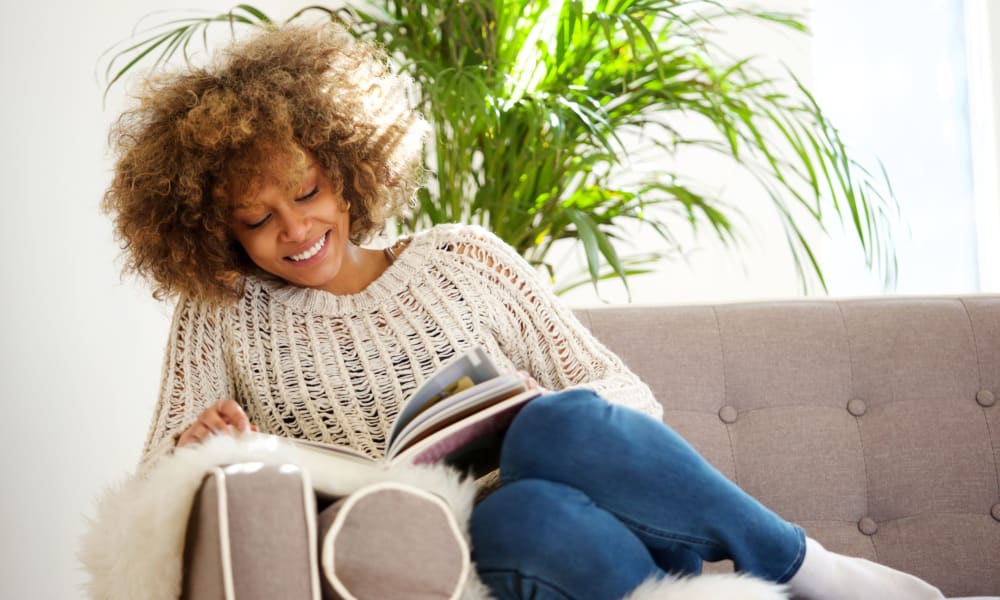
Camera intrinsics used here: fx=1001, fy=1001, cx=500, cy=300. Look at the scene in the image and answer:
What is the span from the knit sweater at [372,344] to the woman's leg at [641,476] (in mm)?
306

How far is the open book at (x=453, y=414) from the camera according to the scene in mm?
1012

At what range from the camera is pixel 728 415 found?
159 cm

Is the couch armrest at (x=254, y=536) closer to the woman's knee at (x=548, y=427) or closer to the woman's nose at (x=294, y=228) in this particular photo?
the woman's knee at (x=548, y=427)

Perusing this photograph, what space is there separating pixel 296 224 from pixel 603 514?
2.04 feet

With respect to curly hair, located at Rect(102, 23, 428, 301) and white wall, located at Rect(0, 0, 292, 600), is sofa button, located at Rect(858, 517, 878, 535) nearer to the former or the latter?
curly hair, located at Rect(102, 23, 428, 301)

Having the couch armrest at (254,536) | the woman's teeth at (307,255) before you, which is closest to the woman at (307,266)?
the woman's teeth at (307,255)

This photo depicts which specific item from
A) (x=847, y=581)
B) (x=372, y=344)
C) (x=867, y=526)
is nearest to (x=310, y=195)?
(x=372, y=344)

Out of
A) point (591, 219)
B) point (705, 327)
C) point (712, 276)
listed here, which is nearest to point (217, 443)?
point (705, 327)

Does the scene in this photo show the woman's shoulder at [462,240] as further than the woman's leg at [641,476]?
Yes

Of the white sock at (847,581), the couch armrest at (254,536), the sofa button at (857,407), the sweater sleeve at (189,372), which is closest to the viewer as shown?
the couch armrest at (254,536)

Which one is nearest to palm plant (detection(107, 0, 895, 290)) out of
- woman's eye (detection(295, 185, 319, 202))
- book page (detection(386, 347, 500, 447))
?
woman's eye (detection(295, 185, 319, 202))

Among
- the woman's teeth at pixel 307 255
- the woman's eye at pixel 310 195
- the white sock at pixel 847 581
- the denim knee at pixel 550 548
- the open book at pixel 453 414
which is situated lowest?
the white sock at pixel 847 581

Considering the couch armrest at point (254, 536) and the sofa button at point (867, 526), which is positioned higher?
the couch armrest at point (254, 536)

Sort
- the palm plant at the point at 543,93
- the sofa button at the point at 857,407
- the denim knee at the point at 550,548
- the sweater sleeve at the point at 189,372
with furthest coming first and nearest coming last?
the palm plant at the point at 543,93 → the sofa button at the point at 857,407 → the sweater sleeve at the point at 189,372 → the denim knee at the point at 550,548
